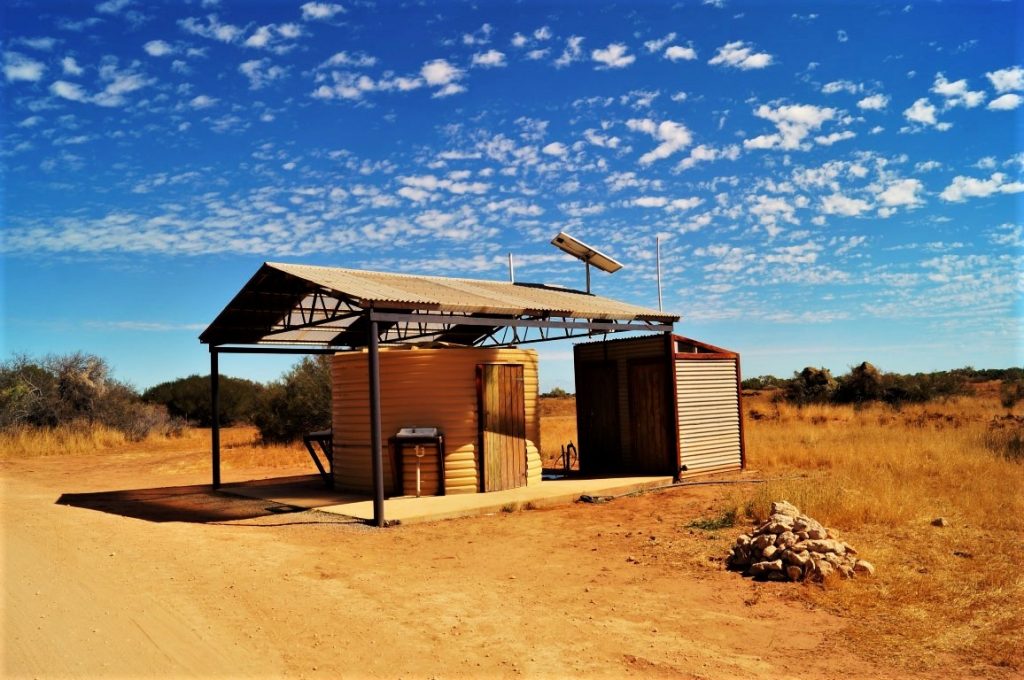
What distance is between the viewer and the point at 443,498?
42.3ft

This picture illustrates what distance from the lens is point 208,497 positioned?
14680mm

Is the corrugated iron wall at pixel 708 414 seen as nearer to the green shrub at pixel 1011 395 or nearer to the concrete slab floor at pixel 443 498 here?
the concrete slab floor at pixel 443 498

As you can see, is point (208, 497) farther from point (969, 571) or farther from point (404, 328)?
point (969, 571)

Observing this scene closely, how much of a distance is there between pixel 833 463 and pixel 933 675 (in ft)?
39.7

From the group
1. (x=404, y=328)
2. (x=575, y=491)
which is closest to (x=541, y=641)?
(x=575, y=491)

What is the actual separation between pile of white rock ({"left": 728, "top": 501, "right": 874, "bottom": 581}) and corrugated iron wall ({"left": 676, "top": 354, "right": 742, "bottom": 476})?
709 centimetres

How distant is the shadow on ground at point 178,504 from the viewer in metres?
12.2

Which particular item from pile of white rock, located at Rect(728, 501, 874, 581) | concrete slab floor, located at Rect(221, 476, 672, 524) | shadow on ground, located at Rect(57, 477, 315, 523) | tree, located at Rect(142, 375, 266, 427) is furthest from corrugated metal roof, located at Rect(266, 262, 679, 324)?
tree, located at Rect(142, 375, 266, 427)

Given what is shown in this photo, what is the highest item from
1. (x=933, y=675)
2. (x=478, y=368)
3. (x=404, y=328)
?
(x=404, y=328)

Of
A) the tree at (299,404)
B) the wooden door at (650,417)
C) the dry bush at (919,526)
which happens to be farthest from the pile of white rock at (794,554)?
the tree at (299,404)

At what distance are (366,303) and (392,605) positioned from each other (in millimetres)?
5536

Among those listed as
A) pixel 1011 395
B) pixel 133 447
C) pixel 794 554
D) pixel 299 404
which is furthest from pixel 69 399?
pixel 1011 395

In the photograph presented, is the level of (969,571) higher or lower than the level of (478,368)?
lower

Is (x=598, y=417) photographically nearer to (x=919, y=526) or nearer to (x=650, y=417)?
(x=650, y=417)
